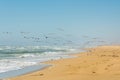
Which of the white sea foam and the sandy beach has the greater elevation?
the sandy beach

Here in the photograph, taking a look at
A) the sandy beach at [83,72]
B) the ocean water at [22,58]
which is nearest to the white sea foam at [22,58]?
the ocean water at [22,58]

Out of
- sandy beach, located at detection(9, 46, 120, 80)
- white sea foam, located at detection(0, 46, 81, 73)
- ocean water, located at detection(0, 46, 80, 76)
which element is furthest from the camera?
white sea foam, located at detection(0, 46, 81, 73)

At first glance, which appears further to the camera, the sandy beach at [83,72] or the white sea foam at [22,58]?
the white sea foam at [22,58]

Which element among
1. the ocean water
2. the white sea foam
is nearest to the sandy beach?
the ocean water

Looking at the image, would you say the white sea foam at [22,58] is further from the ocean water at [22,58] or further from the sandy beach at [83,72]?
the sandy beach at [83,72]

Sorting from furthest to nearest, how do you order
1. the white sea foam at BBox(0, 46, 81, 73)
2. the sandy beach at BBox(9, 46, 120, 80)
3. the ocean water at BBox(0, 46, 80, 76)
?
the white sea foam at BBox(0, 46, 81, 73)
the ocean water at BBox(0, 46, 80, 76)
the sandy beach at BBox(9, 46, 120, 80)

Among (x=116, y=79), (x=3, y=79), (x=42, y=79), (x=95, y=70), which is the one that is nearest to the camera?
(x=116, y=79)

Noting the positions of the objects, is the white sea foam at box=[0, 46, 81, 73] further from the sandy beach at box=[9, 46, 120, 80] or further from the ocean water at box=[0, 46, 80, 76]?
the sandy beach at box=[9, 46, 120, 80]

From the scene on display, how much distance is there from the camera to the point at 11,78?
612 inches

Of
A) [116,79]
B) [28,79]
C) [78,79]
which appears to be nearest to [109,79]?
[116,79]

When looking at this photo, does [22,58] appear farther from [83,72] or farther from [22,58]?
[83,72]

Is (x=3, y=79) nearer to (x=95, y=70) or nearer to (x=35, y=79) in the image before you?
(x=35, y=79)

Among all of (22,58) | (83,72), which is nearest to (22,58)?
(22,58)

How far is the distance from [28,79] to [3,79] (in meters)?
1.56
